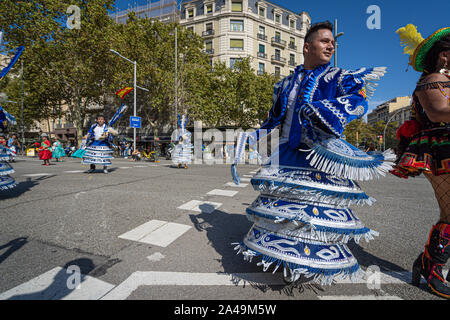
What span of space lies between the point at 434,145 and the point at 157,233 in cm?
274

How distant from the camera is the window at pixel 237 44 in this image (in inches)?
1208

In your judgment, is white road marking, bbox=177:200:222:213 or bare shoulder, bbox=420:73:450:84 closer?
bare shoulder, bbox=420:73:450:84

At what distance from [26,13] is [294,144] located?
83.9 ft

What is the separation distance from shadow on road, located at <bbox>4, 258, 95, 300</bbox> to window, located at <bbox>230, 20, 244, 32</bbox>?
113 feet

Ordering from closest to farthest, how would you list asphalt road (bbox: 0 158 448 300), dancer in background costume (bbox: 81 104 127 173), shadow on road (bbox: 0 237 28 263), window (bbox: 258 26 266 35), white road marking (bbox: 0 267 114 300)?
white road marking (bbox: 0 267 114 300) < asphalt road (bbox: 0 158 448 300) < shadow on road (bbox: 0 237 28 263) < dancer in background costume (bbox: 81 104 127 173) < window (bbox: 258 26 266 35)

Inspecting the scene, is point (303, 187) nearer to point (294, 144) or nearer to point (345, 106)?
point (294, 144)

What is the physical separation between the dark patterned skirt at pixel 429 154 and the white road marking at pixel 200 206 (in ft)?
8.89

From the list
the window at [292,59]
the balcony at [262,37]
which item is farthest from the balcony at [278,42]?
the window at [292,59]

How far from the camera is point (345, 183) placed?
1.55 meters

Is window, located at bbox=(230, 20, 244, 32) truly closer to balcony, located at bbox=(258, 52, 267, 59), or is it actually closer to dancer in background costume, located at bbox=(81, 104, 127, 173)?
balcony, located at bbox=(258, 52, 267, 59)

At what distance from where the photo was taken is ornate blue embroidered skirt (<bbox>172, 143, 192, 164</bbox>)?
35.0 feet

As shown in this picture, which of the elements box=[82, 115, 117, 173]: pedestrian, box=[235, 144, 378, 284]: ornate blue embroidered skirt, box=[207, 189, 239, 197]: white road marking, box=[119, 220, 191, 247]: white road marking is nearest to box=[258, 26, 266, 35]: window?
box=[82, 115, 117, 173]: pedestrian

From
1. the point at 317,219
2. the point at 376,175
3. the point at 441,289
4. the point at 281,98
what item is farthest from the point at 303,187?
the point at 441,289

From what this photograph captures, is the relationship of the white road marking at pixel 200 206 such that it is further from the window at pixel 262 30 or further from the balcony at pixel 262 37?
the window at pixel 262 30
